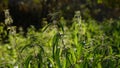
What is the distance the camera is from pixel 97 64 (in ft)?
11.7

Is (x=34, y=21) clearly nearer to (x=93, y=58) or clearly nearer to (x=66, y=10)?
(x=66, y=10)

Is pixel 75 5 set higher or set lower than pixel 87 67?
lower

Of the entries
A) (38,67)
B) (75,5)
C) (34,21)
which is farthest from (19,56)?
(75,5)

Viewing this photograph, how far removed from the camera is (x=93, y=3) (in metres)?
11.7

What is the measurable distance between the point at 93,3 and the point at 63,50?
27.2 ft

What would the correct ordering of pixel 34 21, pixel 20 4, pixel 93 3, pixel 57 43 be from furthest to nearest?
1. pixel 93 3
2. pixel 20 4
3. pixel 34 21
4. pixel 57 43

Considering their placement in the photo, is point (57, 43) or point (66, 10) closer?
point (57, 43)

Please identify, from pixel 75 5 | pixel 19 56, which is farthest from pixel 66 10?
pixel 19 56

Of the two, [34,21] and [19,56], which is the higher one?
[19,56]

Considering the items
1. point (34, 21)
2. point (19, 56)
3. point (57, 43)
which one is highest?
point (57, 43)

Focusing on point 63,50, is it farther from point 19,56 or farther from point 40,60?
point 19,56

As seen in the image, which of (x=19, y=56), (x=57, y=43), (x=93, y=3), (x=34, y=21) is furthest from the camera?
(x=93, y=3)

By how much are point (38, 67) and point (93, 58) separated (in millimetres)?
531

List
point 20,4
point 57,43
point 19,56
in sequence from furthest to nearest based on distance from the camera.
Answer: point 20,4
point 19,56
point 57,43
